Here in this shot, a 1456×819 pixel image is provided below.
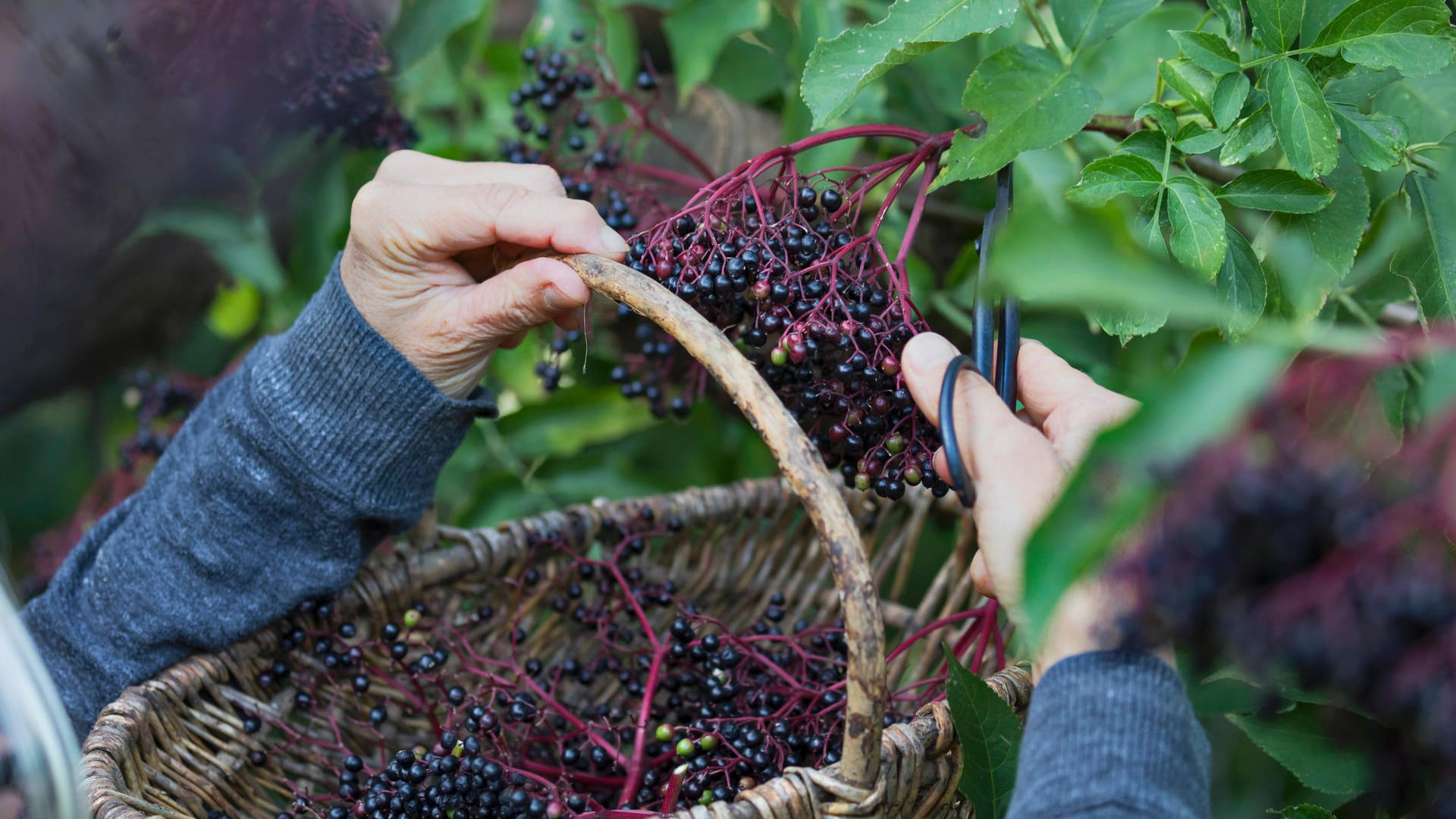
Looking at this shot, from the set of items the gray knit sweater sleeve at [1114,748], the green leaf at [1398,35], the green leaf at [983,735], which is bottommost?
the green leaf at [983,735]

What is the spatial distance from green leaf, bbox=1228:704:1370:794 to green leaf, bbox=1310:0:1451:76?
0.44 m

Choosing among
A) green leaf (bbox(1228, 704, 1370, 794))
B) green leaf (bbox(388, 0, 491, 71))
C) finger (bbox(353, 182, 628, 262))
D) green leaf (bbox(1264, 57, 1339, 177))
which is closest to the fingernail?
finger (bbox(353, 182, 628, 262))

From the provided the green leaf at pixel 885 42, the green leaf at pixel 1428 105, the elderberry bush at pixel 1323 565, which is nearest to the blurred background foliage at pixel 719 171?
the green leaf at pixel 1428 105

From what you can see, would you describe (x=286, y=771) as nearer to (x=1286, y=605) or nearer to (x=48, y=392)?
(x=1286, y=605)

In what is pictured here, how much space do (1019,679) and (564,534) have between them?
0.51 m

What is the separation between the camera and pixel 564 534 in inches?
40.4

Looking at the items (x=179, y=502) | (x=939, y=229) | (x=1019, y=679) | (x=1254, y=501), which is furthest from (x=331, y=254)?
(x=1254, y=501)

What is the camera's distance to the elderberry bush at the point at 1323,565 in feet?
1.13

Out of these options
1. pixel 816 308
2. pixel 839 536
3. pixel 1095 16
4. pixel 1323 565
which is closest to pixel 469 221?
pixel 816 308

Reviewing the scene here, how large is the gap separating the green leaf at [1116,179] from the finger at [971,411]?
165mm

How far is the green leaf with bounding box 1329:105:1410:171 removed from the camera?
0.67m

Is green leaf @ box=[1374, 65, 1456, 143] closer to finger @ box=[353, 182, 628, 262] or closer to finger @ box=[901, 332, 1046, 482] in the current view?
finger @ box=[901, 332, 1046, 482]

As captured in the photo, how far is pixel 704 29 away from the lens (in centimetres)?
131

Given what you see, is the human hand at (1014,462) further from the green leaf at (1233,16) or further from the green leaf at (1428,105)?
the green leaf at (1428,105)
